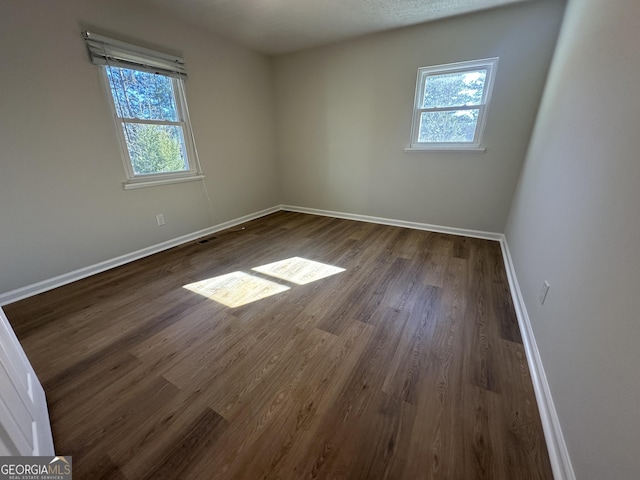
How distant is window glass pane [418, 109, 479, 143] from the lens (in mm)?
3051

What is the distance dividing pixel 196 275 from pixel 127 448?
156cm

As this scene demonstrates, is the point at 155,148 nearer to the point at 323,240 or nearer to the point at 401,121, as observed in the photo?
the point at 323,240

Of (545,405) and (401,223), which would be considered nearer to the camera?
(545,405)

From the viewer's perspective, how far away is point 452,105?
310 cm

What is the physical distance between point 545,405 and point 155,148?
3.82 m

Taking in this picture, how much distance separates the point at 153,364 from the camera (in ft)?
4.89

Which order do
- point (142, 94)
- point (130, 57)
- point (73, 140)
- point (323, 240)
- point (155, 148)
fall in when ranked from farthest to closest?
point (323, 240), point (155, 148), point (142, 94), point (130, 57), point (73, 140)

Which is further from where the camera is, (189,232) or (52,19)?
(189,232)

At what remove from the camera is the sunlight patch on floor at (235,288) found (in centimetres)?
211

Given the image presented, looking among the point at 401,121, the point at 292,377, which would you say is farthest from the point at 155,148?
the point at 401,121

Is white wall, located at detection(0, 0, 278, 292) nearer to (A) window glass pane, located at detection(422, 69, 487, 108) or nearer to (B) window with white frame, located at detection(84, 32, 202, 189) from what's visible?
(B) window with white frame, located at detection(84, 32, 202, 189)

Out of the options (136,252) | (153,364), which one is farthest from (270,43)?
(153,364)

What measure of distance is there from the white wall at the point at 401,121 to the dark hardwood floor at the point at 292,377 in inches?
50.8

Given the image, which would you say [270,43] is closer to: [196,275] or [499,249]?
[196,275]
